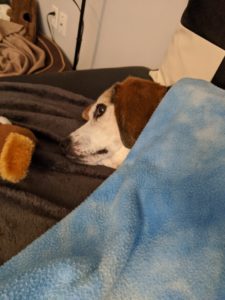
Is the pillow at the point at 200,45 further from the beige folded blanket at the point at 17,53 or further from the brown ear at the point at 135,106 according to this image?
the beige folded blanket at the point at 17,53

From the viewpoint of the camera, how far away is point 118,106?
927mm

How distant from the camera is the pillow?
0.99 meters

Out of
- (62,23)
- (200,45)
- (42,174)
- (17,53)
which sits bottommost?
(17,53)

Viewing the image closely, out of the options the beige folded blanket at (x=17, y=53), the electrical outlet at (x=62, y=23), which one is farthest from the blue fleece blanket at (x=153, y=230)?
the electrical outlet at (x=62, y=23)

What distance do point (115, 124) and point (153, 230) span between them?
0.43 metres

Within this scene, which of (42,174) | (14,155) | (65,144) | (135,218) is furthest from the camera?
(65,144)

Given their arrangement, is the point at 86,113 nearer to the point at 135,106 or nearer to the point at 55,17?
the point at 135,106

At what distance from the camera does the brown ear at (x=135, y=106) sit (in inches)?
34.1

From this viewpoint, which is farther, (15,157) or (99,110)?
(99,110)

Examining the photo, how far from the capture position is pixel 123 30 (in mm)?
1642

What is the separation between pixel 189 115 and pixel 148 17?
2.85 ft

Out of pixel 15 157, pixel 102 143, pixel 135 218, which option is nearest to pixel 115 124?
pixel 102 143

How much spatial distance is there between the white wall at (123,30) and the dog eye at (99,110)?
1.91ft

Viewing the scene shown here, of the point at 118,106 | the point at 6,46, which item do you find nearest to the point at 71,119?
the point at 118,106
